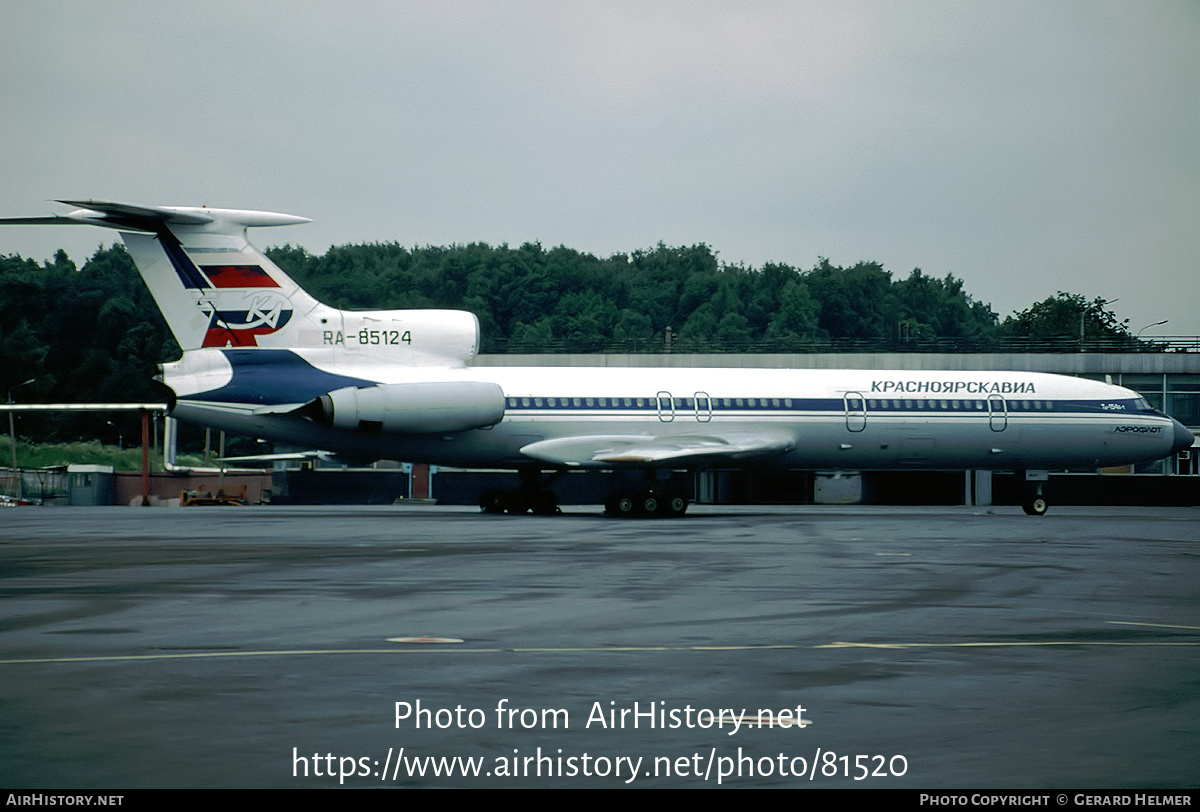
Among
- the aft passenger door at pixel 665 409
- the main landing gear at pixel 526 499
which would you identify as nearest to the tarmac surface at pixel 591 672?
the aft passenger door at pixel 665 409

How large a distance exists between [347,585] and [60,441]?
82.4 metres

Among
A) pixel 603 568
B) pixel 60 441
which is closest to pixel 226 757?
pixel 603 568

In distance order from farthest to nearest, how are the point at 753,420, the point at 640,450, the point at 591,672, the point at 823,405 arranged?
the point at 823,405, the point at 753,420, the point at 640,450, the point at 591,672

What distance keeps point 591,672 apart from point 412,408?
81.1 feet

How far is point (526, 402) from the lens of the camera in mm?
35312

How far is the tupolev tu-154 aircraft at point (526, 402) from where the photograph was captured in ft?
109

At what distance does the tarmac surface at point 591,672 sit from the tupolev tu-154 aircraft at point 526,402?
1310 cm

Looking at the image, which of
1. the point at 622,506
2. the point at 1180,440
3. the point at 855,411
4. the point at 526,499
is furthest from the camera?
the point at 1180,440

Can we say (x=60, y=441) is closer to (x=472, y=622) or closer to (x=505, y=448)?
(x=505, y=448)

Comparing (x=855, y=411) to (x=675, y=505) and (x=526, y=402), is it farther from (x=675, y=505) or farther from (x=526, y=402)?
(x=526, y=402)

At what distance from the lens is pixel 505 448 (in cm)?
3534

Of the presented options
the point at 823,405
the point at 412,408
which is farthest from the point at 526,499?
the point at 823,405

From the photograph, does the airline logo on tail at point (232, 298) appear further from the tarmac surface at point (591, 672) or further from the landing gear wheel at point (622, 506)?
the tarmac surface at point (591, 672)

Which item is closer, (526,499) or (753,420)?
(753,420)
